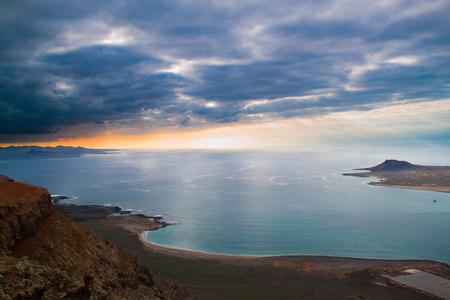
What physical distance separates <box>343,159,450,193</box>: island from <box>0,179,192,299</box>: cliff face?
449 feet

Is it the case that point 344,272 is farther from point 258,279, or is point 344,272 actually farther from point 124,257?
point 124,257

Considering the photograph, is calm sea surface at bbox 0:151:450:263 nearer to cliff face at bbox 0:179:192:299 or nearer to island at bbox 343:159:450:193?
island at bbox 343:159:450:193

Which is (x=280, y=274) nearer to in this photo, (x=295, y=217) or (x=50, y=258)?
(x=50, y=258)

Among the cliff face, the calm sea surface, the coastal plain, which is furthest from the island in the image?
the cliff face

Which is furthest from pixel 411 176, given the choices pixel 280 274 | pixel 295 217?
pixel 280 274

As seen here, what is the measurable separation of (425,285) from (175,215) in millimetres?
59025

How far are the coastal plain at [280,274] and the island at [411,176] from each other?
3859 inches

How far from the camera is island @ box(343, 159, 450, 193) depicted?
12175 centimetres

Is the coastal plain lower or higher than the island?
lower

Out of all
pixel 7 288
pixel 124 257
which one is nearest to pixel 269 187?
pixel 124 257

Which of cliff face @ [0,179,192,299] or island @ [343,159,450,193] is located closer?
cliff face @ [0,179,192,299]

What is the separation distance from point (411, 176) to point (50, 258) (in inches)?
6933

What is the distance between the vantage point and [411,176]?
146875 mm

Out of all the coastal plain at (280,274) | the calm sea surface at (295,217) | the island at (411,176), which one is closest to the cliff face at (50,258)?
the coastal plain at (280,274)
